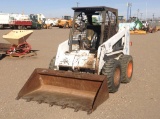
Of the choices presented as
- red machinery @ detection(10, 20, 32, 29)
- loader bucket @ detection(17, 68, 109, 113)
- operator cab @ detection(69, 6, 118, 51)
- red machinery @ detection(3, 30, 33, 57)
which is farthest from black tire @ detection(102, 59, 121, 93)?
red machinery @ detection(10, 20, 32, 29)

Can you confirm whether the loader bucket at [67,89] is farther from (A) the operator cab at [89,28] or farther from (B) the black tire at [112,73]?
(A) the operator cab at [89,28]

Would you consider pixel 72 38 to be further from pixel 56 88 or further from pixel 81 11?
pixel 56 88

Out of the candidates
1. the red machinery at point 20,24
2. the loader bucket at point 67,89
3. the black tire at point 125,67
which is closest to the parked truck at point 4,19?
the red machinery at point 20,24

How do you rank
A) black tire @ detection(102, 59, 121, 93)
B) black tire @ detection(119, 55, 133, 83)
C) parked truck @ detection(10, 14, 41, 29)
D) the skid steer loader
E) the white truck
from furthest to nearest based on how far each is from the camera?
parked truck @ detection(10, 14, 41, 29) → the white truck → black tire @ detection(119, 55, 133, 83) → black tire @ detection(102, 59, 121, 93) → the skid steer loader

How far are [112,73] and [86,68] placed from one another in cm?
72

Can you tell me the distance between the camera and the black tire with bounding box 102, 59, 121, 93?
6.44m

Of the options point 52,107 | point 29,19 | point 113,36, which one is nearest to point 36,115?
point 52,107

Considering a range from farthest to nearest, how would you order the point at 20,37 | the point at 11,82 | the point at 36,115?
the point at 20,37
the point at 11,82
the point at 36,115

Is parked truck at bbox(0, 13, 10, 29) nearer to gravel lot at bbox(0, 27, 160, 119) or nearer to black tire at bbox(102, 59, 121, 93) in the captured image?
gravel lot at bbox(0, 27, 160, 119)

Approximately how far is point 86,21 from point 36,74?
2306 mm

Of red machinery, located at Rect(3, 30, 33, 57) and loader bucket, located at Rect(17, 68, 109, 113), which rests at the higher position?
red machinery, located at Rect(3, 30, 33, 57)

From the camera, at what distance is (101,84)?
582 cm

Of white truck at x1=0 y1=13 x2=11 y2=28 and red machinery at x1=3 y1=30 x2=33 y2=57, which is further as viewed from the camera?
white truck at x1=0 y1=13 x2=11 y2=28

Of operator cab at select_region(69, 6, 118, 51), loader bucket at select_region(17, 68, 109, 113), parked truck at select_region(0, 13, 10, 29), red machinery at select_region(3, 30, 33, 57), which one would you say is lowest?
loader bucket at select_region(17, 68, 109, 113)
